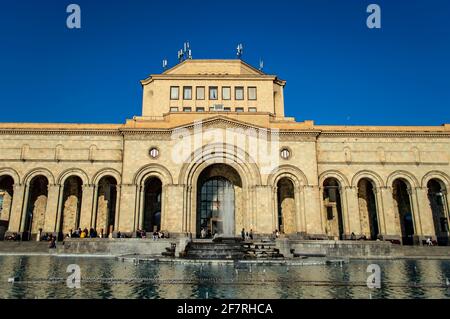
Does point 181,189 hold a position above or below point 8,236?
above

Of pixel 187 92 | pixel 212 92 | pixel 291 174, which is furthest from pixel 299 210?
pixel 187 92

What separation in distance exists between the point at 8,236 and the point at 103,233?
748 cm

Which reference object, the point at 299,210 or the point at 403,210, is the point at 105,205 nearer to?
the point at 299,210

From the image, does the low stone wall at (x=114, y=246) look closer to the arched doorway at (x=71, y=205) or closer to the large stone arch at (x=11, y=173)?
the arched doorway at (x=71, y=205)

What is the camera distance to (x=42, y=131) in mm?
31531

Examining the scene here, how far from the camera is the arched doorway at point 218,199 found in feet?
104

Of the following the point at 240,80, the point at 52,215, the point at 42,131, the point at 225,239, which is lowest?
the point at 225,239

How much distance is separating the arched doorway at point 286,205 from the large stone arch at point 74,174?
17.4 metres

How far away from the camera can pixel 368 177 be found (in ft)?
104

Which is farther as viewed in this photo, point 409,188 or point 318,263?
point 409,188

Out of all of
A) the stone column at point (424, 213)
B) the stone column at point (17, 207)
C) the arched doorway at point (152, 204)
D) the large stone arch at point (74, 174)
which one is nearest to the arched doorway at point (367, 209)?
the stone column at point (424, 213)
